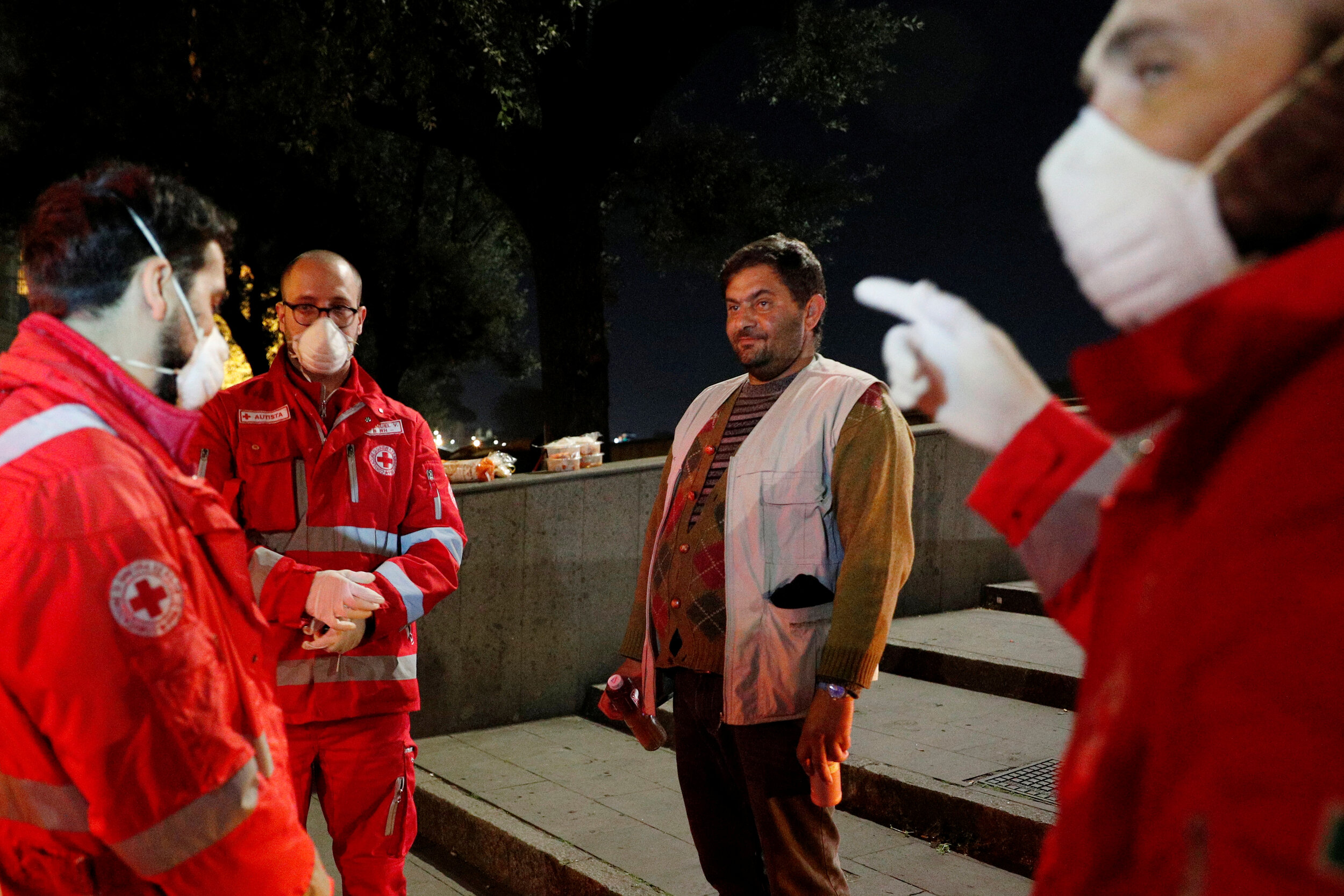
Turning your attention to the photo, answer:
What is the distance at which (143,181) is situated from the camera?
1941 mm

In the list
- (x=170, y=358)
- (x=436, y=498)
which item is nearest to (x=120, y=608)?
(x=170, y=358)

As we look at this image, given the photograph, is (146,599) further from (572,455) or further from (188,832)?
(572,455)

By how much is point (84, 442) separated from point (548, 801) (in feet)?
13.1

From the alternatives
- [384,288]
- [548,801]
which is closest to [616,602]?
[548,801]

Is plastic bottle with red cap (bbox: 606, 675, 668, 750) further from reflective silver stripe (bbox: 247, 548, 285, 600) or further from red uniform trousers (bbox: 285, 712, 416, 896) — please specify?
reflective silver stripe (bbox: 247, 548, 285, 600)

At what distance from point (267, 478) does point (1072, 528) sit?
116 inches

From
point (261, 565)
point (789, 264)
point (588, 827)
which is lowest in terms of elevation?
point (588, 827)

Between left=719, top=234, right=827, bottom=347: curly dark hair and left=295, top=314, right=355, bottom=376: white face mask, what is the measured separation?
145 cm

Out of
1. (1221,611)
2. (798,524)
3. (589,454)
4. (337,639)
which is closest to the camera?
(1221,611)

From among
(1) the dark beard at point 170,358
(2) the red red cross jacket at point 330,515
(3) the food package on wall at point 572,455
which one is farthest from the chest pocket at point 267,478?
(3) the food package on wall at point 572,455

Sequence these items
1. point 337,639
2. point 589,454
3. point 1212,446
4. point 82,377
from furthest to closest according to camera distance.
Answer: point 589,454 → point 337,639 → point 82,377 → point 1212,446

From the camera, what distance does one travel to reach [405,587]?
11.6 feet

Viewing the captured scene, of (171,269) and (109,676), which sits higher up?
(171,269)

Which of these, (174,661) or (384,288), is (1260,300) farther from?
(384,288)
